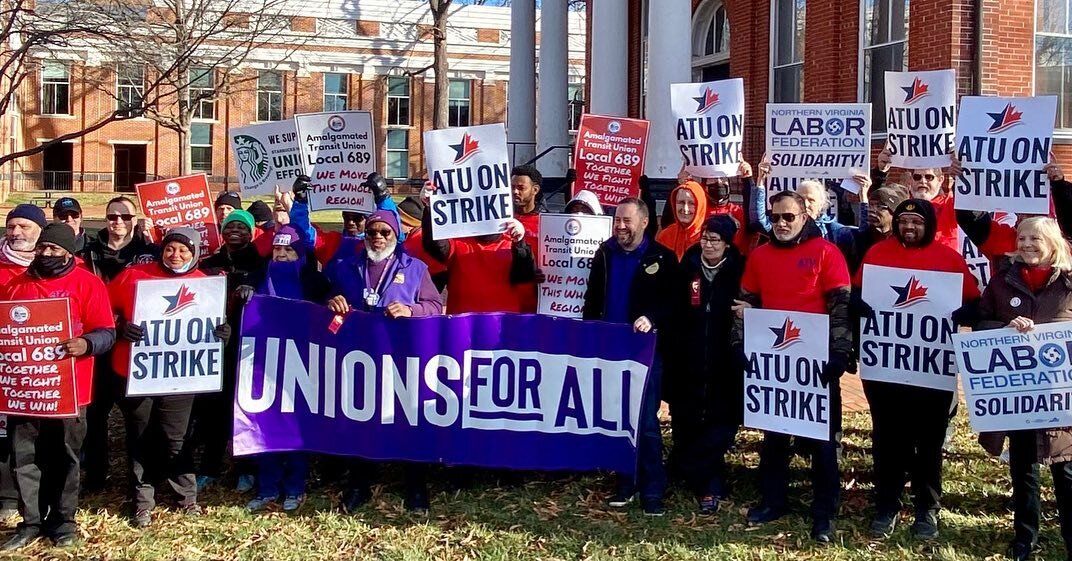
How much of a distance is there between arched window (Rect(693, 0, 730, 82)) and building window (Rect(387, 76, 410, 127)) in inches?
1216

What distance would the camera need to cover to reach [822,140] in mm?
8133

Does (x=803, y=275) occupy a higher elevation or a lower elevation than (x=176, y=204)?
lower

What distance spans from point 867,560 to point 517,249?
2.79 meters

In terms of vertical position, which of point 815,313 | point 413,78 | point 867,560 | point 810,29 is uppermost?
point 413,78

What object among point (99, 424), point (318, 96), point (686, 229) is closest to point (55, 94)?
point (318, 96)

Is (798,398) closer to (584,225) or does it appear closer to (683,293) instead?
(683,293)

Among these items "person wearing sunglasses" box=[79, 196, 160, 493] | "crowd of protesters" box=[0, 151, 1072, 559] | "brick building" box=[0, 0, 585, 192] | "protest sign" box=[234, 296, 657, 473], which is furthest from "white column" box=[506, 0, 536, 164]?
"brick building" box=[0, 0, 585, 192]

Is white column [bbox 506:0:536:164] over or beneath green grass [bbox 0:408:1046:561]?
over

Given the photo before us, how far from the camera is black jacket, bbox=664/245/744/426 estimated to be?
6152 millimetres

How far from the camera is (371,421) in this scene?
254 inches

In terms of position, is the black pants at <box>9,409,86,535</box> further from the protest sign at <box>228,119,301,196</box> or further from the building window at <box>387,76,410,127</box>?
the building window at <box>387,76,410,127</box>

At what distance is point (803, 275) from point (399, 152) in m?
47.1

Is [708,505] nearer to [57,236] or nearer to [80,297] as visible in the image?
[80,297]

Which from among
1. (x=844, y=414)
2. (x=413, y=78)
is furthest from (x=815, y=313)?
(x=413, y=78)
